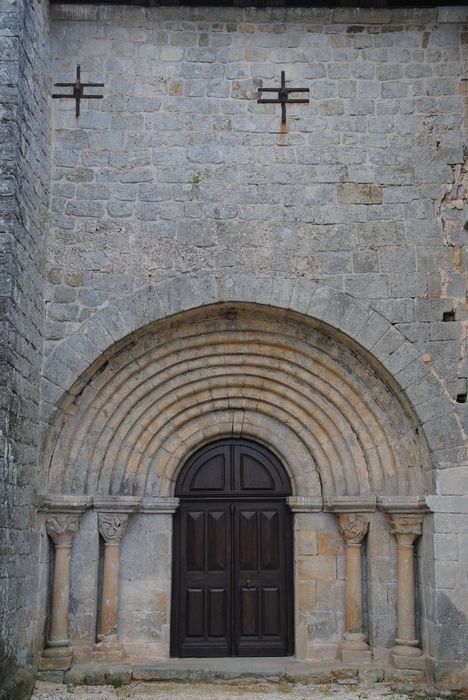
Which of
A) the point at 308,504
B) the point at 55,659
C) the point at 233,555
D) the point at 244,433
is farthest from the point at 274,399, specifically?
the point at 55,659

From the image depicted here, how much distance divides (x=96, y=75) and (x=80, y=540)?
3712mm

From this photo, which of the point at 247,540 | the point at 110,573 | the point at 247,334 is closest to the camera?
the point at 110,573

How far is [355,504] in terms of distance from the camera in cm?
636

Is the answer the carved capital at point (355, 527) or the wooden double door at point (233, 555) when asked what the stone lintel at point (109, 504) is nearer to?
the wooden double door at point (233, 555)

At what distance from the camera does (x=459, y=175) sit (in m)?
6.44

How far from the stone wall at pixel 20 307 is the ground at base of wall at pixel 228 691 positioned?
465 millimetres

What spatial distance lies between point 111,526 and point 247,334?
73.2 inches

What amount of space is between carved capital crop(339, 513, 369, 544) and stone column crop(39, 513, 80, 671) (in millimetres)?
2091

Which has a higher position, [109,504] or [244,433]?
[244,433]

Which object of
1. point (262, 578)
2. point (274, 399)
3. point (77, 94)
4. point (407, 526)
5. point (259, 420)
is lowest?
point (262, 578)

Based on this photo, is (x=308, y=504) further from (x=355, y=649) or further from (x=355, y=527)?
(x=355, y=649)

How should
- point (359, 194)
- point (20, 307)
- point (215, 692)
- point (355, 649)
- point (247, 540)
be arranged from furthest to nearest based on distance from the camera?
point (247, 540) < point (359, 194) < point (355, 649) < point (215, 692) < point (20, 307)

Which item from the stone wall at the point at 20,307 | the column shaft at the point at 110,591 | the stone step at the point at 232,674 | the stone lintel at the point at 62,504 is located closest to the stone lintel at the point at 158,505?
the column shaft at the point at 110,591

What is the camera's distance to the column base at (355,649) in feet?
20.4
